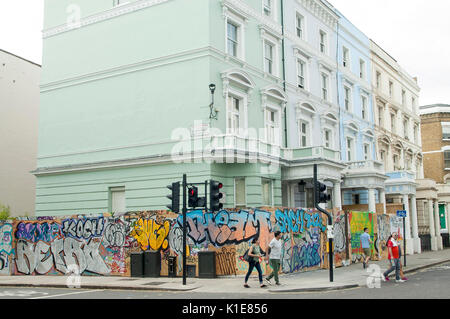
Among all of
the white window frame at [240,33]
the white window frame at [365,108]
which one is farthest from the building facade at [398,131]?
the white window frame at [240,33]

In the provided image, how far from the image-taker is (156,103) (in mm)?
24250

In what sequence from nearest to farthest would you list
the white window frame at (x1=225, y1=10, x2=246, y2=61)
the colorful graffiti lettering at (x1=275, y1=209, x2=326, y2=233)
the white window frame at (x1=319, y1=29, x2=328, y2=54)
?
the colorful graffiti lettering at (x1=275, y1=209, x2=326, y2=233)
the white window frame at (x1=225, y1=10, x2=246, y2=61)
the white window frame at (x1=319, y1=29, x2=328, y2=54)

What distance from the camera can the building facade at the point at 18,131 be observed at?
111 ft

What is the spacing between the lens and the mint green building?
22922 mm

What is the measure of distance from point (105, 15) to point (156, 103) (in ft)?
20.1

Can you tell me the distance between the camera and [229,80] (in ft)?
77.0

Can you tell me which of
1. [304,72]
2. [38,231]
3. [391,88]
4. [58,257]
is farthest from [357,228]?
[391,88]

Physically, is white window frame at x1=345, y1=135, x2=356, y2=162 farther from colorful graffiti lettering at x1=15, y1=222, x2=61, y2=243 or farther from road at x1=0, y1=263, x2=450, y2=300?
colorful graffiti lettering at x1=15, y1=222, x2=61, y2=243

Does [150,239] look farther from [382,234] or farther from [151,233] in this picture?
[382,234]

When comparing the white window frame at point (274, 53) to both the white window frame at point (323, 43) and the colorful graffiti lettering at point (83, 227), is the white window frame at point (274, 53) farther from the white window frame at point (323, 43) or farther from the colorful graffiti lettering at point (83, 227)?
the colorful graffiti lettering at point (83, 227)

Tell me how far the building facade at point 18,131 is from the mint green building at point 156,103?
7088mm

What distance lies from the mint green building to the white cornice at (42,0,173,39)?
0.05 m

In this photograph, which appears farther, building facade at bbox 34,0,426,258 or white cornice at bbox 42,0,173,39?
white cornice at bbox 42,0,173,39

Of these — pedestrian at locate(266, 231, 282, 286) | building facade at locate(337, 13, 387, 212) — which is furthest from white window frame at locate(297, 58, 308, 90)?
pedestrian at locate(266, 231, 282, 286)
